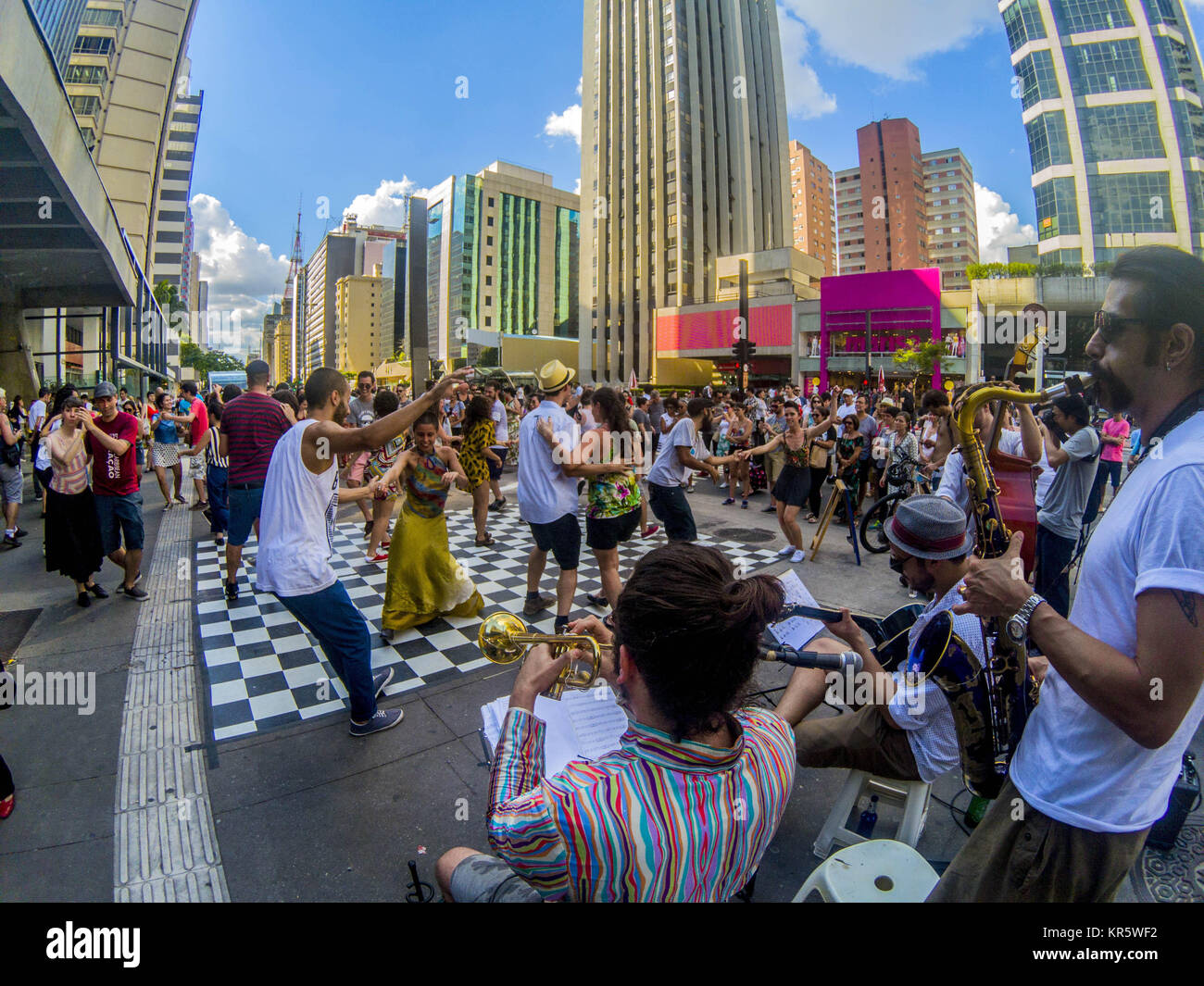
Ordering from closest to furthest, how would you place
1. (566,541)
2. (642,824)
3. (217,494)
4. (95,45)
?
(642,824)
(566,541)
(217,494)
(95,45)

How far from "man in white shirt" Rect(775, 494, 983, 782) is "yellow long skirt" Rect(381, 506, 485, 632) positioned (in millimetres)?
3183

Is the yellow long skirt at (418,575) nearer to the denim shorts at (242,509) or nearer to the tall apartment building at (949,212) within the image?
the denim shorts at (242,509)

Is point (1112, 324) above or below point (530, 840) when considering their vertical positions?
above

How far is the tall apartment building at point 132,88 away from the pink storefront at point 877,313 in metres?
36.6

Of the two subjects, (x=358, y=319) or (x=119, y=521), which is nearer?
(x=119, y=521)

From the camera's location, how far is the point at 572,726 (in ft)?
6.44

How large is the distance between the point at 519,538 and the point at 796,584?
17.5 feet

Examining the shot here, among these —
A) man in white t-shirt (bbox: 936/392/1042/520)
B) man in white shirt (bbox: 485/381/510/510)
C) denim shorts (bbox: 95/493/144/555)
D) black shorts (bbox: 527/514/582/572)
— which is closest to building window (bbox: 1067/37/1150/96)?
man in white shirt (bbox: 485/381/510/510)

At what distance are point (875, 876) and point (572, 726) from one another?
0.98 meters

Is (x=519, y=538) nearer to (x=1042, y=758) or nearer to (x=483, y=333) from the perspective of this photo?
(x=1042, y=758)

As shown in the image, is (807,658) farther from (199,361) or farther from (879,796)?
(199,361)

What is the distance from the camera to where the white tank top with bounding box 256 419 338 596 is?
9.43ft

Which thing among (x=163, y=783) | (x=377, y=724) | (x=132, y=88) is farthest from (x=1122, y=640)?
(x=132, y=88)

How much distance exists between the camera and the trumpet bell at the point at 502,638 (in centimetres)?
167
